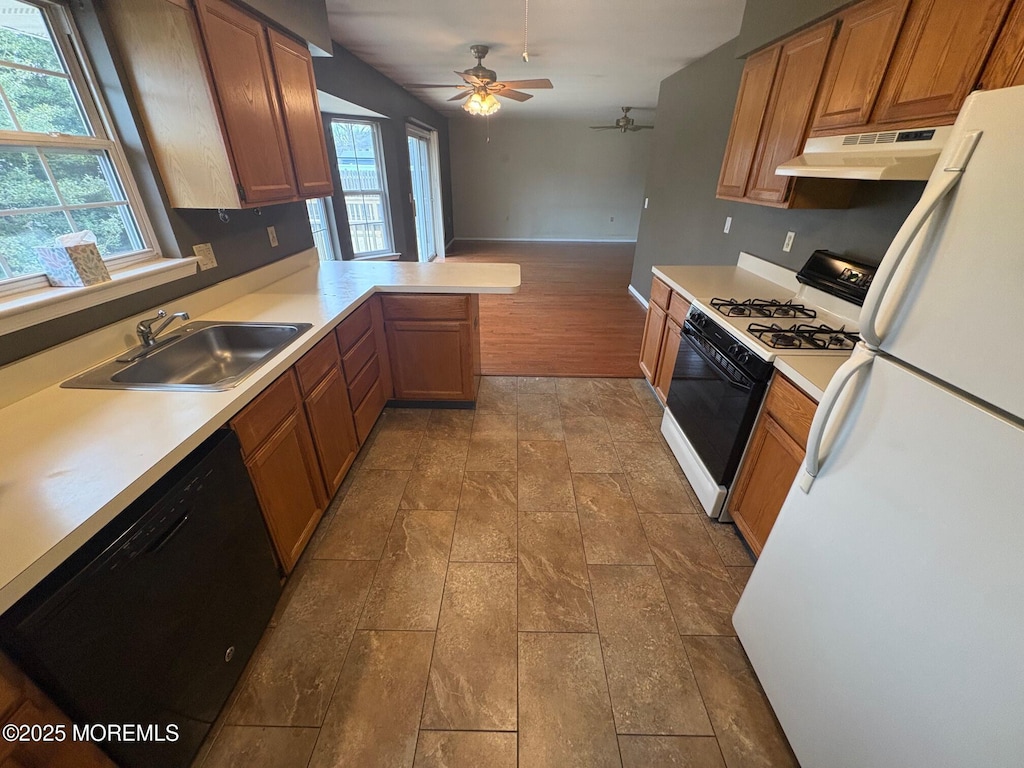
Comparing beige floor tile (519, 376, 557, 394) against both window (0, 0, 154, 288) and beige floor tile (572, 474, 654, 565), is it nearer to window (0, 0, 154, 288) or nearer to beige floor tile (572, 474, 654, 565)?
beige floor tile (572, 474, 654, 565)

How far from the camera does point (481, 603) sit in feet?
5.21

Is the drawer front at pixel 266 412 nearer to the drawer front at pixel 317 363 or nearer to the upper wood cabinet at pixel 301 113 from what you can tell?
the drawer front at pixel 317 363

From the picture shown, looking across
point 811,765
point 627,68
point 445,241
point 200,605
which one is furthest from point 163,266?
point 445,241

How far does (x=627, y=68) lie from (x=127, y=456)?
4827 millimetres

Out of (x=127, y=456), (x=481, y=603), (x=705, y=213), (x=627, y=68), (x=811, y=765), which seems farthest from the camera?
(x=627, y=68)

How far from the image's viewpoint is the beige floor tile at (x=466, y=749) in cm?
116

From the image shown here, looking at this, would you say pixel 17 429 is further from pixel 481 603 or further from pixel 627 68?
pixel 627 68

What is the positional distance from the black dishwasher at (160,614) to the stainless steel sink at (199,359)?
15.3 inches

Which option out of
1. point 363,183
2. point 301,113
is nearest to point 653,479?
point 301,113

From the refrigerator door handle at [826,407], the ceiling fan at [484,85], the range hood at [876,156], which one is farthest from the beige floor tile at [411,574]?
the ceiling fan at [484,85]

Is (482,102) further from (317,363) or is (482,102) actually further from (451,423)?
(317,363)

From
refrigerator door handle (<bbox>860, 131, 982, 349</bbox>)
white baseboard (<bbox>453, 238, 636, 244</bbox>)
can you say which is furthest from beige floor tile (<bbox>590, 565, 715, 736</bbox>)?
white baseboard (<bbox>453, 238, 636, 244</bbox>)

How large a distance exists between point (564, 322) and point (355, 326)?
110 inches

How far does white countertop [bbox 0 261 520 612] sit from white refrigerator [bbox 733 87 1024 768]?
1660 mm
